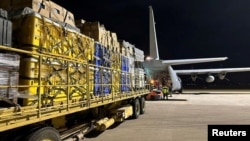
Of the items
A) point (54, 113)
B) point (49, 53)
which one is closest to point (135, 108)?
point (49, 53)

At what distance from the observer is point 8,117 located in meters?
4.40

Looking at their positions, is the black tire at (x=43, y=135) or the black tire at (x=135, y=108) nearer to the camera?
the black tire at (x=43, y=135)

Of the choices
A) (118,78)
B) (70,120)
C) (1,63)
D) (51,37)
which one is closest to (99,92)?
(70,120)

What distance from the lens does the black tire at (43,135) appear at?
16.5ft

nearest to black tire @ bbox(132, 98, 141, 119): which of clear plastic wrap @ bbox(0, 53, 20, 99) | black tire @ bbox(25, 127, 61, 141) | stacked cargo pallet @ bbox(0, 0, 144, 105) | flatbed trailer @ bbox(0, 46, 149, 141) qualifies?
flatbed trailer @ bbox(0, 46, 149, 141)

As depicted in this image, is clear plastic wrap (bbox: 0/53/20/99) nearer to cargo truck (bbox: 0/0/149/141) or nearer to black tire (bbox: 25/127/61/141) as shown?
cargo truck (bbox: 0/0/149/141)

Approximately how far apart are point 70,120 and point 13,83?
332 cm

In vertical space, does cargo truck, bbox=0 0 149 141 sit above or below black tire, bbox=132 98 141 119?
above

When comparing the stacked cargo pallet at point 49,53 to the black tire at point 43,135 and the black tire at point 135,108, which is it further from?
the black tire at point 135,108

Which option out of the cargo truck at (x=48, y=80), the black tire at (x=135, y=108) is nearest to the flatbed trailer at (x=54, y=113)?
the cargo truck at (x=48, y=80)

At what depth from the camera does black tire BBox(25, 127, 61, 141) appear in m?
5.03

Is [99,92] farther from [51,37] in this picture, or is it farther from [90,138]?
[51,37]

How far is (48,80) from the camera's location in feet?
20.4

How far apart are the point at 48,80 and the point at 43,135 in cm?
135
